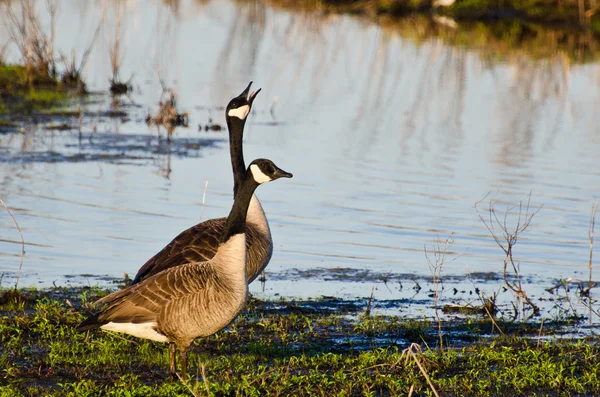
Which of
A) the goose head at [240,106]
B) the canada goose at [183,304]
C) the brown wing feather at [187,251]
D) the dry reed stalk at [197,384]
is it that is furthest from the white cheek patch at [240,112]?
the dry reed stalk at [197,384]

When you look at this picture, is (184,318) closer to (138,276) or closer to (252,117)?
(138,276)

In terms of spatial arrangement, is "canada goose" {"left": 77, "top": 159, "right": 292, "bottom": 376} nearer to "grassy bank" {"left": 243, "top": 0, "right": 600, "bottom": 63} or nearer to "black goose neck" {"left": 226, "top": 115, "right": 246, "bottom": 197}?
"black goose neck" {"left": 226, "top": 115, "right": 246, "bottom": 197}

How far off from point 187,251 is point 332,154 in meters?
8.72

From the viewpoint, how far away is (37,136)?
53.9 feet

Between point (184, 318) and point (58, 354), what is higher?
point (184, 318)

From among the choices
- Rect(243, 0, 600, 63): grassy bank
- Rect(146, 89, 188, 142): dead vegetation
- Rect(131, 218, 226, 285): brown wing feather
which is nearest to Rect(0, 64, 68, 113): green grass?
Rect(146, 89, 188, 142): dead vegetation

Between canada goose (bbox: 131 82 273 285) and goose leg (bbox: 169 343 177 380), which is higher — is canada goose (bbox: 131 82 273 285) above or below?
above

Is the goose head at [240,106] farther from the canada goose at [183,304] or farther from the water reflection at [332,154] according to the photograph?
the canada goose at [183,304]

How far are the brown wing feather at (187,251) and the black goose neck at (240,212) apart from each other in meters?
0.90

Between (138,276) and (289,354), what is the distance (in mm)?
1309

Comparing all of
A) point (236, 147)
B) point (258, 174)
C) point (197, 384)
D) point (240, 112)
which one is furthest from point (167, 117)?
point (197, 384)

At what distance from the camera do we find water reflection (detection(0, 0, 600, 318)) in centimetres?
1125

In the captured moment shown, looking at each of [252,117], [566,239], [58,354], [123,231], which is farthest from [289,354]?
[252,117]

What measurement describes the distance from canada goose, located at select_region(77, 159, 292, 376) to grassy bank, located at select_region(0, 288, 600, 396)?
35cm
